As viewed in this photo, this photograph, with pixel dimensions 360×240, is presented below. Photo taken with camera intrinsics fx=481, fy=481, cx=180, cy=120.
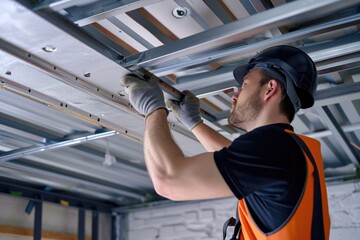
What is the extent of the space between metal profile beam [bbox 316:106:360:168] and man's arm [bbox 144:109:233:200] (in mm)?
1107

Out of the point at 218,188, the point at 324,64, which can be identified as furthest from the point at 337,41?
the point at 218,188

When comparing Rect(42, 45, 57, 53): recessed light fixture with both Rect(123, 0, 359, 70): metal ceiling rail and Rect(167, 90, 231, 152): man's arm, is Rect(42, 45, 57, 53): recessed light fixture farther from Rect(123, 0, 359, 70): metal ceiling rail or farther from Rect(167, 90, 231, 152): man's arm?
Rect(167, 90, 231, 152): man's arm

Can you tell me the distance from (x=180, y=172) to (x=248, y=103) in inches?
16.0

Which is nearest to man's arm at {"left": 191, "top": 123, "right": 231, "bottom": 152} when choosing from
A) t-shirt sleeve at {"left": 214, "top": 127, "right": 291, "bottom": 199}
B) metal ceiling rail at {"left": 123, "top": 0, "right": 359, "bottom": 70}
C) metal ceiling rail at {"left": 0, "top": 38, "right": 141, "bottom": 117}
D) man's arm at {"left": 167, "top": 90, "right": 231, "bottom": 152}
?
man's arm at {"left": 167, "top": 90, "right": 231, "bottom": 152}

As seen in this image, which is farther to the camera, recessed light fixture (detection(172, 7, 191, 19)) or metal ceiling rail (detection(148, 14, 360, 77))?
recessed light fixture (detection(172, 7, 191, 19))

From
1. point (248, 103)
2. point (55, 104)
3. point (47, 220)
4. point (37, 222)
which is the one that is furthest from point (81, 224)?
point (248, 103)

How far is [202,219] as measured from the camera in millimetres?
3689

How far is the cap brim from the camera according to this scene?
1.77 m

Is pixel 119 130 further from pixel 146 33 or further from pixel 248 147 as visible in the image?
pixel 248 147

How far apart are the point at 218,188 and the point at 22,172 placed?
2083 mm

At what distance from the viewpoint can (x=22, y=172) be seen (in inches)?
123

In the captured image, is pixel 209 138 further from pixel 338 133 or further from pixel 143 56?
pixel 338 133

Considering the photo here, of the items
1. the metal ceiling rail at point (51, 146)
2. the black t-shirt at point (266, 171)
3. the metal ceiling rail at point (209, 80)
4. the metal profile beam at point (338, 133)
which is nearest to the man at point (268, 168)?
the black t-shirt at point (266, 171)

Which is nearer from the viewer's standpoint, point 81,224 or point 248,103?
point 248,103
